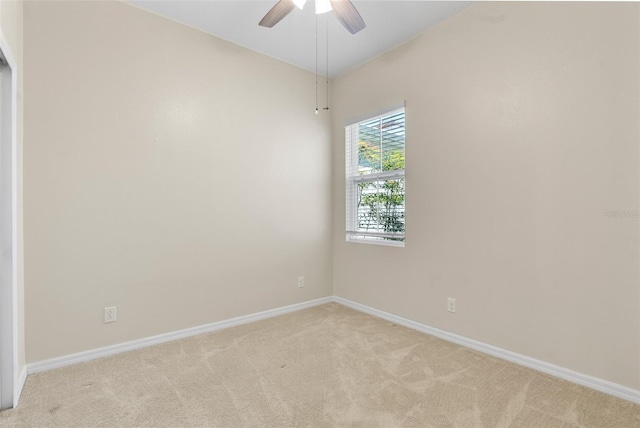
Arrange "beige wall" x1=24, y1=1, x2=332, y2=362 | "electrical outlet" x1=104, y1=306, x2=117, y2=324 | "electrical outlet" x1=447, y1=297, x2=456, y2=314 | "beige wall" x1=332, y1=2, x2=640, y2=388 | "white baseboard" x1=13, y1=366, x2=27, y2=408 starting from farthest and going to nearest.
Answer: "electrical outlet" x1=447, y1=297, x2=456, y2=314, "electrical outlet" x1=104, y1=306, x2=117, y2=324, "beige wall" x1=24, y1=1, x2=332, y2=362, "beige wall" x1=332, y1=2, x2=640, y2=388, "white baseboard" x1=13, y1=366, x2=27, y2=408

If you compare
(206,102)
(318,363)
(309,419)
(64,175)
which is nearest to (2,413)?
(64,175)

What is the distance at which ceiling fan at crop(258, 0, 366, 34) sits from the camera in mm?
1968

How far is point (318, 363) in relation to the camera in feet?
7.54

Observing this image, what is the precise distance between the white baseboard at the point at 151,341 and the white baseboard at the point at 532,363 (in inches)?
45.0

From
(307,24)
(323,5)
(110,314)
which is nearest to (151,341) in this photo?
(110,314)

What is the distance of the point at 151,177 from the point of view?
2.61 m

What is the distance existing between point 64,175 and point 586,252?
3.58 metres

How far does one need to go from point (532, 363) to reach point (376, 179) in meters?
2.07

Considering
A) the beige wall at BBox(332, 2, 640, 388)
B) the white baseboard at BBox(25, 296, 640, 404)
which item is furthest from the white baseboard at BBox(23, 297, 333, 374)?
the beige wall at BBox(332, 2, 640, 388)

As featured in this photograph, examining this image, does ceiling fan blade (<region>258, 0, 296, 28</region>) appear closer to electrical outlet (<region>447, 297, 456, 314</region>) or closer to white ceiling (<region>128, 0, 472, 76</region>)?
white ceiling (<region>128, 0, 472, 76</region>)

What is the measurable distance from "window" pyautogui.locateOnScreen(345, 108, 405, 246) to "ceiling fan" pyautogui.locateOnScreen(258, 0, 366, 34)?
1.17 m

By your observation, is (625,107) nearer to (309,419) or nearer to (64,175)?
(309,419)

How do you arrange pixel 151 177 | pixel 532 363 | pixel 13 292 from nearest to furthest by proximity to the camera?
pixel 13 292, pixel 532 363, pixel 151 177

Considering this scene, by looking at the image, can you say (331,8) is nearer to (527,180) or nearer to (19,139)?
(527,180)
